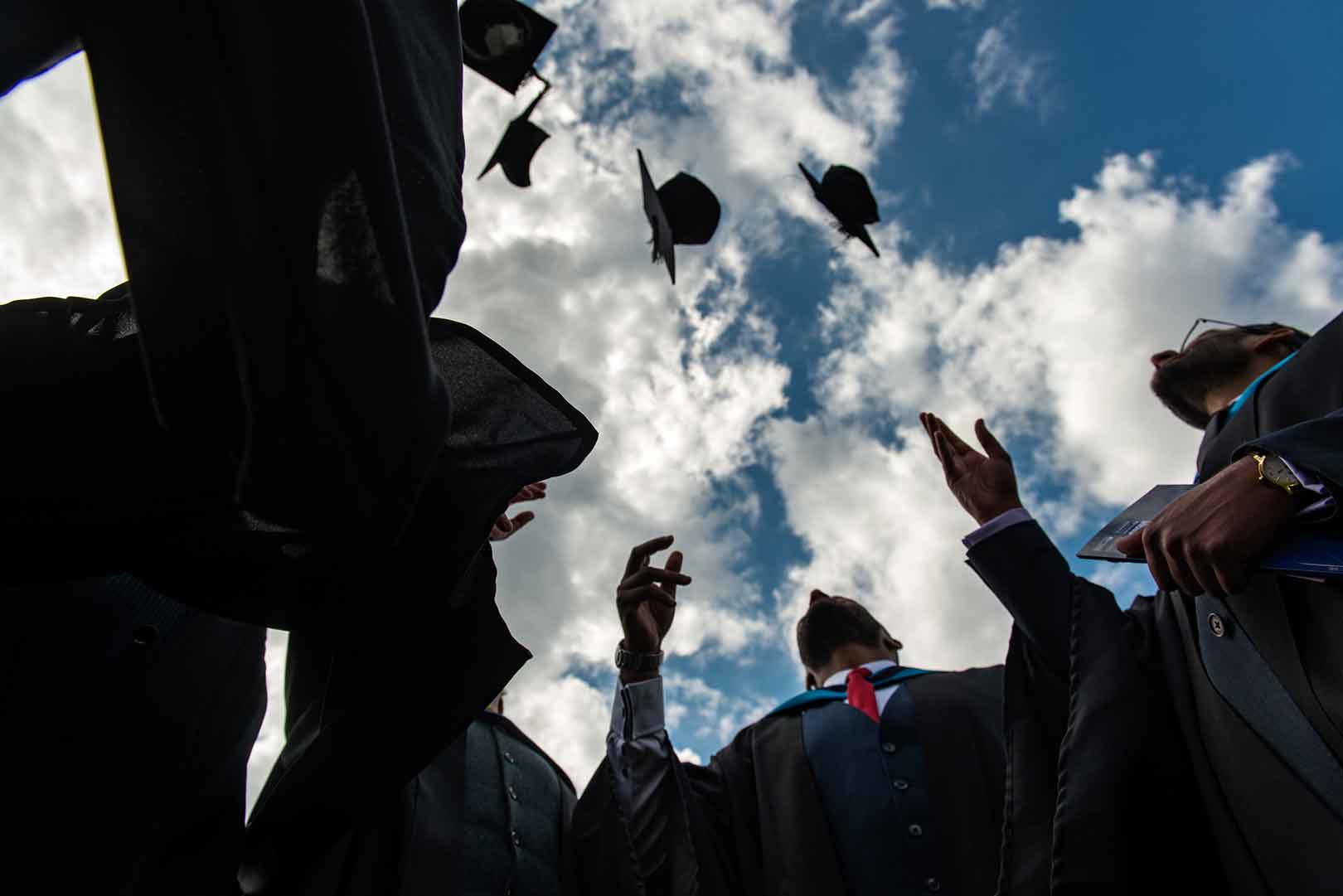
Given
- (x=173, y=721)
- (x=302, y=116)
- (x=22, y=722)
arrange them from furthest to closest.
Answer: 1. (x=173, y=721)
2. (x=22, y=722)
3. (x=302, y=116)

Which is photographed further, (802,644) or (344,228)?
(802,644)

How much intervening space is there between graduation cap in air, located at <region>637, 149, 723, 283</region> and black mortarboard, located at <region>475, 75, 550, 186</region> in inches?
37.0

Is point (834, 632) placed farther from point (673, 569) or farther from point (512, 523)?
point (512, 523)

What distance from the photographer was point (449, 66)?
0.92 metres

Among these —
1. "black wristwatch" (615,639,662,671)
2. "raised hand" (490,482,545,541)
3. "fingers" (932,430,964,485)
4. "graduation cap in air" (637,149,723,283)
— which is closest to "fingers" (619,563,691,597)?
"black wristwatch" (615,639,662,671)

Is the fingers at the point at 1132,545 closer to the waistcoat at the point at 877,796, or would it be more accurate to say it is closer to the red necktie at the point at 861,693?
the waistcoat at the point at 877,796

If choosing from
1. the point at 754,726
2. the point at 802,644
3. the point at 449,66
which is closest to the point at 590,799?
the point at 754,726

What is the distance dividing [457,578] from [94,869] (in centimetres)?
76

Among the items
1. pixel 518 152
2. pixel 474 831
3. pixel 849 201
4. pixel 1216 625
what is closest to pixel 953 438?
pixel 1216 625

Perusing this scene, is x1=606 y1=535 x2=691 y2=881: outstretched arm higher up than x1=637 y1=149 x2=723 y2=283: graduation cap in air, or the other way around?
x1=637 y1=149 x2=723 y2=283: graduation cap in air

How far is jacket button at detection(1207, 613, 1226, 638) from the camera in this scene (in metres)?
1.54

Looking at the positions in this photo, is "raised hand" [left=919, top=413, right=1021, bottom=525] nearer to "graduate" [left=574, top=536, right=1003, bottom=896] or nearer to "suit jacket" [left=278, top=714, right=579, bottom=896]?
"graduate" [left=574, top=536, right=1003, bottom=896]

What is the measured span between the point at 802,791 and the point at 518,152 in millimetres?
4206

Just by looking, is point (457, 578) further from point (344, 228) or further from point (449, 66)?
point (449, 66)
